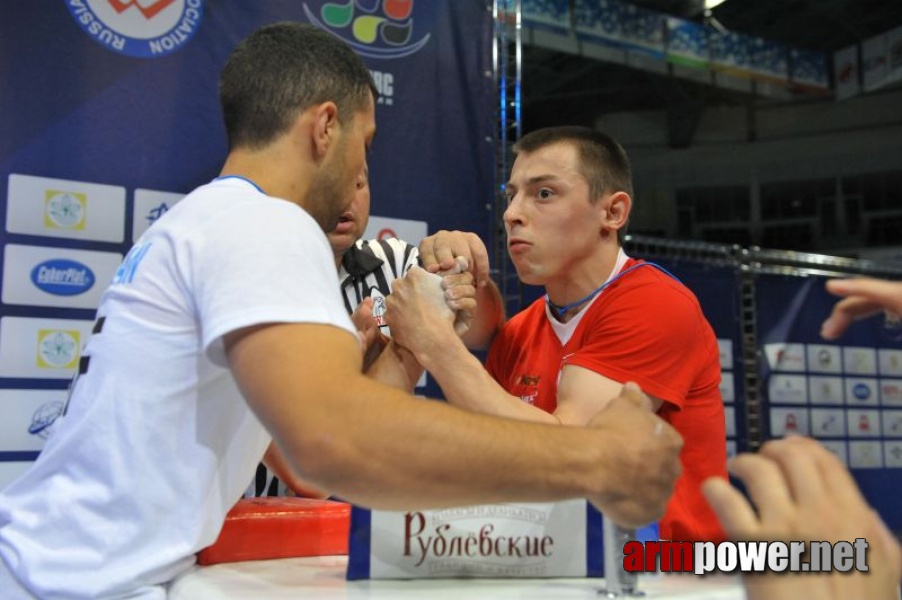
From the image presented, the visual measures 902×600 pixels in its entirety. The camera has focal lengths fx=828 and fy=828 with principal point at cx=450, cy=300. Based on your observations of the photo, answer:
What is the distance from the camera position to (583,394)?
1569 mm

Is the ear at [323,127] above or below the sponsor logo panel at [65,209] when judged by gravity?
below

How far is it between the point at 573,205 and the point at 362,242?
92 cm

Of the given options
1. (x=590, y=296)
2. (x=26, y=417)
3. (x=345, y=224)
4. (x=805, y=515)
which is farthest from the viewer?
(x=26, y=417)

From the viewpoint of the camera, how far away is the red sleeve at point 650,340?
1.60 m

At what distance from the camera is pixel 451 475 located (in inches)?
34.0

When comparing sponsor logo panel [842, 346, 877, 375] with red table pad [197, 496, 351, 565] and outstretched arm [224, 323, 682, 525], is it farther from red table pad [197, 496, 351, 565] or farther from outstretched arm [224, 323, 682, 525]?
outstretched arm [224, 323, 682, 525]

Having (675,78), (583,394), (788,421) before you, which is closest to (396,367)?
(583,394)

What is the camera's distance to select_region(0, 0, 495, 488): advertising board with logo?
253cm

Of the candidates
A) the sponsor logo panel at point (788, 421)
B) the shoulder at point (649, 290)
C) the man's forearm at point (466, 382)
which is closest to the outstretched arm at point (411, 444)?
the man's forearm at point (466, 382)

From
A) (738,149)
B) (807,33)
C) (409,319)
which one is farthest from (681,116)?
(409,319)

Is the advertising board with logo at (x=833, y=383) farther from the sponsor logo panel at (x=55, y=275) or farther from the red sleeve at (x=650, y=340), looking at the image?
the sponsor logo panel at (x=55, y=275)

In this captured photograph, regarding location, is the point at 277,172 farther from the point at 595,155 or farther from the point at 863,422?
the point at 863,422

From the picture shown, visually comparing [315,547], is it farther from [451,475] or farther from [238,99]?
[238,99]

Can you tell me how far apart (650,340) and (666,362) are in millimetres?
55
